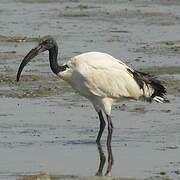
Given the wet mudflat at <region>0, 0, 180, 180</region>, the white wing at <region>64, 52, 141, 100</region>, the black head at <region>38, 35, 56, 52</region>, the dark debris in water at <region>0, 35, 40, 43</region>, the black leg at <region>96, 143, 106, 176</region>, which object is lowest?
the black leg at <region>96, 143, 106, 176</region>

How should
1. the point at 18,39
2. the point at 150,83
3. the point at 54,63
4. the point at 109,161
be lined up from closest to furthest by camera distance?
1. the point at 109,161
2. the point at 54,63
3. the point at 150,83
4. the point at 18,39

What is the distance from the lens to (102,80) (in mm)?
11008

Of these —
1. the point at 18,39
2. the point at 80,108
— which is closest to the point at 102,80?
the point at 80,108

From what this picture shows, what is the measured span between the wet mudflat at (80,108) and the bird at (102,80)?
1.52 feet

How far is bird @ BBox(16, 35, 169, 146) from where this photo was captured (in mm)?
10914

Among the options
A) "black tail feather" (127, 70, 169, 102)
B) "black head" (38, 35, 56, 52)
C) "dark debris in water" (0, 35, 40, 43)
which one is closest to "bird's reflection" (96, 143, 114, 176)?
"black tail feather" (127, 70, 169, 102)

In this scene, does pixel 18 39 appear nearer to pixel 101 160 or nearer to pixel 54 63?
pixel 54 63

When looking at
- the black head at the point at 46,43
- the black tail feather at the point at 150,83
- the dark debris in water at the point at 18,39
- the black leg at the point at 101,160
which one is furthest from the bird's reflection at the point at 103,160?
the dark debris in water at the point at 18,39

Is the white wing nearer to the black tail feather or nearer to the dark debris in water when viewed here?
the black tail feather

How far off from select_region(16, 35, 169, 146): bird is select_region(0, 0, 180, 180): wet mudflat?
0.46m

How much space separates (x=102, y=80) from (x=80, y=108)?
1.65 m

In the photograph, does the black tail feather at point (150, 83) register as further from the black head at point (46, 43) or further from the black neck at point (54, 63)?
the black head at point (46, 43)

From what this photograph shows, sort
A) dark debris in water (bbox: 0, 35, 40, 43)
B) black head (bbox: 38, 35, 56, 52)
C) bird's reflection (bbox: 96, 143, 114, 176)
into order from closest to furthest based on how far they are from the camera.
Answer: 1. bird's reflection (bbox: 96, 143, 114, 176)
2. black head (bbox: 38, 35, 56, 52)
3. dark debris in water (bbox: 0, 35, 40, 43)

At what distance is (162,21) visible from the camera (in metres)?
21.8
